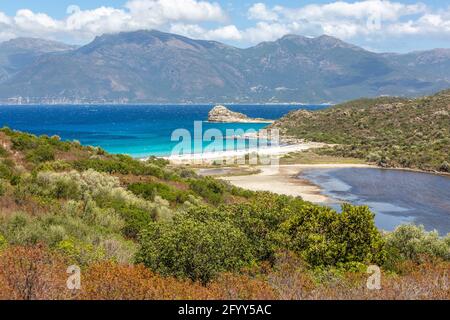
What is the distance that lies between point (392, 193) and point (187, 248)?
49713mm

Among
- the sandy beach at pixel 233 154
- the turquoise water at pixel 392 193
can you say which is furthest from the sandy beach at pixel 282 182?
the sandy beach at pixel 233 154

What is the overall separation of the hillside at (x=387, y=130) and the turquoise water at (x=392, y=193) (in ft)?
29.3

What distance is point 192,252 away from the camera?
41.0 feet

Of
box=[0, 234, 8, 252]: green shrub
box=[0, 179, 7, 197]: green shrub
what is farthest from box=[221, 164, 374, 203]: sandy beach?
box=[0, 234, 8, 252]: green shrub

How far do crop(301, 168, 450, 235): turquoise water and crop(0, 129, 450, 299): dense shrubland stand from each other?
2049cm

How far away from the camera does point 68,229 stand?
16.2 metres

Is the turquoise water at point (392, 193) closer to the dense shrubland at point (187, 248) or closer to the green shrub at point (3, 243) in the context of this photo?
the dense shrubland at point (187, 248)

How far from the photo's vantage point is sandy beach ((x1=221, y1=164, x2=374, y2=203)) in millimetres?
53834

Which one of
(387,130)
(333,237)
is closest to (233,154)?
(387,130)

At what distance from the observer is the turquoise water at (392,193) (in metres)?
43.6

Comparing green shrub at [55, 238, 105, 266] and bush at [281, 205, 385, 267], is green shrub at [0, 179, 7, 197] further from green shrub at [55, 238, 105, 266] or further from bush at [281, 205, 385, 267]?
bush at [281, 205, 385, 267]
